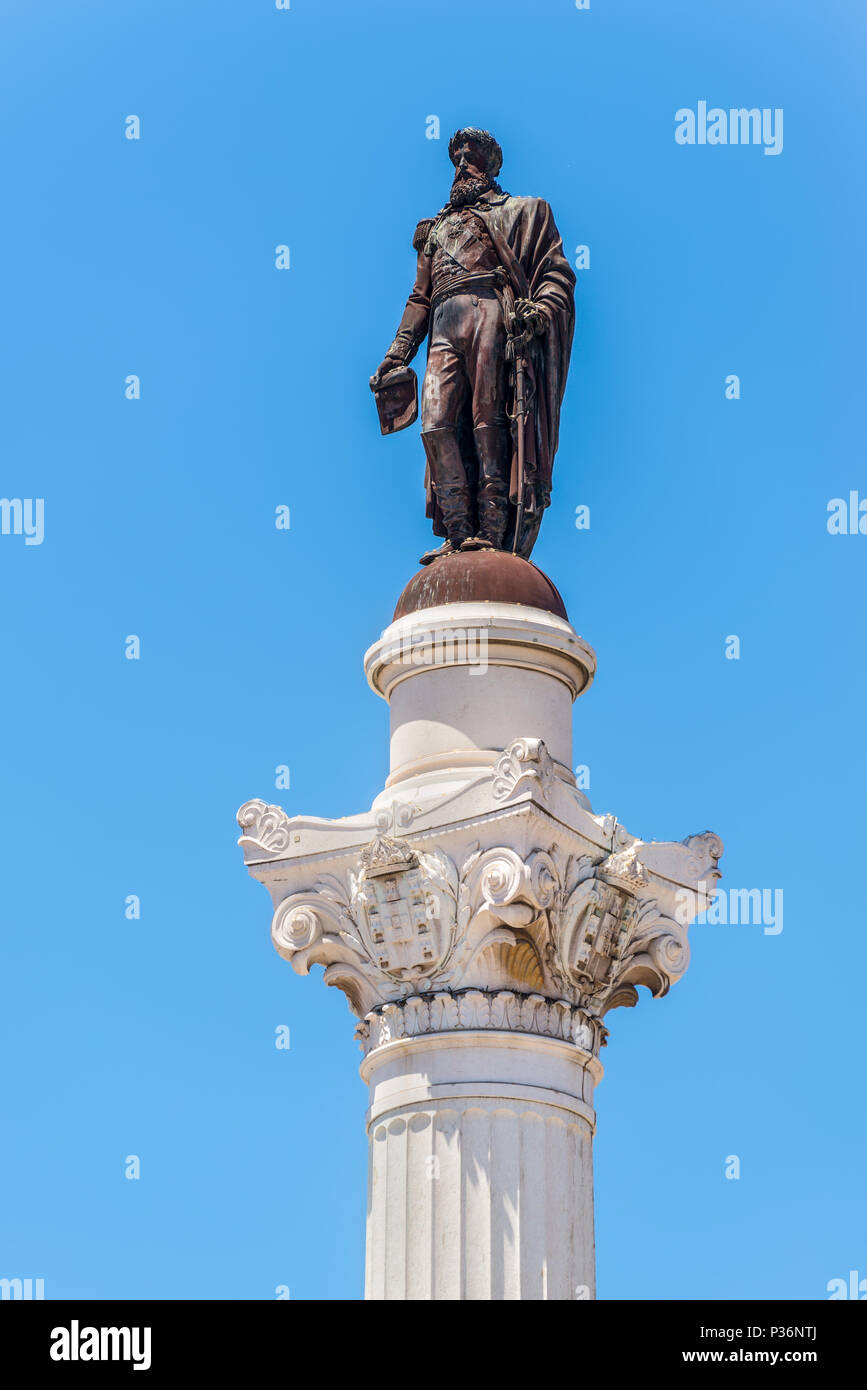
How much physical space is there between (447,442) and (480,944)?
602cm

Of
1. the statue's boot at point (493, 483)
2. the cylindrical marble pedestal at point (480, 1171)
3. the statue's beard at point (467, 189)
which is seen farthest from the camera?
the statue's beard at point (467, 189)

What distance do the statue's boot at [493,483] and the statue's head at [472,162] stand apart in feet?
9.24

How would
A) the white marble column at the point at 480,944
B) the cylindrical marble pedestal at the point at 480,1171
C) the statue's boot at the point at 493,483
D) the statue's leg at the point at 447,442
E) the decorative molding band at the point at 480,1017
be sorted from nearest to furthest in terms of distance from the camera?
the cylindrical marble pedestal at the point at 480,1171 → the white marble column at the point at 480,944 → the decorative molding band at the point at 480,1017 → the statue's boot at the point at 493,483 → the statue's leg at the point at 447,442

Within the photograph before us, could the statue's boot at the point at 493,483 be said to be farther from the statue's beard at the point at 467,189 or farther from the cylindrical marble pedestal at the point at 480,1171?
the cylindrical marble pedestal at the point at 480,1171

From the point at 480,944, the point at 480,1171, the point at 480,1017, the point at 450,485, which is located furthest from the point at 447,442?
the point at 480,1171

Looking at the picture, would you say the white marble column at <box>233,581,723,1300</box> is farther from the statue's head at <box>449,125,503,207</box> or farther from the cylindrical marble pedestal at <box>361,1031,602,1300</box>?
the statue's head at <box>449,125,503,207</box>

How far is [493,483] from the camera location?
24.5 m

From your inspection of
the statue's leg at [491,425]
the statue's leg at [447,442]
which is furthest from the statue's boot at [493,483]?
the statue's leg at [447,442]

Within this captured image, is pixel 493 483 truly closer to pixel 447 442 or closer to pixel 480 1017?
pixel 447 442

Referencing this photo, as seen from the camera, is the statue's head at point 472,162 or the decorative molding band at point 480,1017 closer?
the decorative molding band at point 480,1017

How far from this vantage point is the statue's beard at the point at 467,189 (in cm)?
2559

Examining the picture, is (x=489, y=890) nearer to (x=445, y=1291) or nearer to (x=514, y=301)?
(x=445, y=1291)
